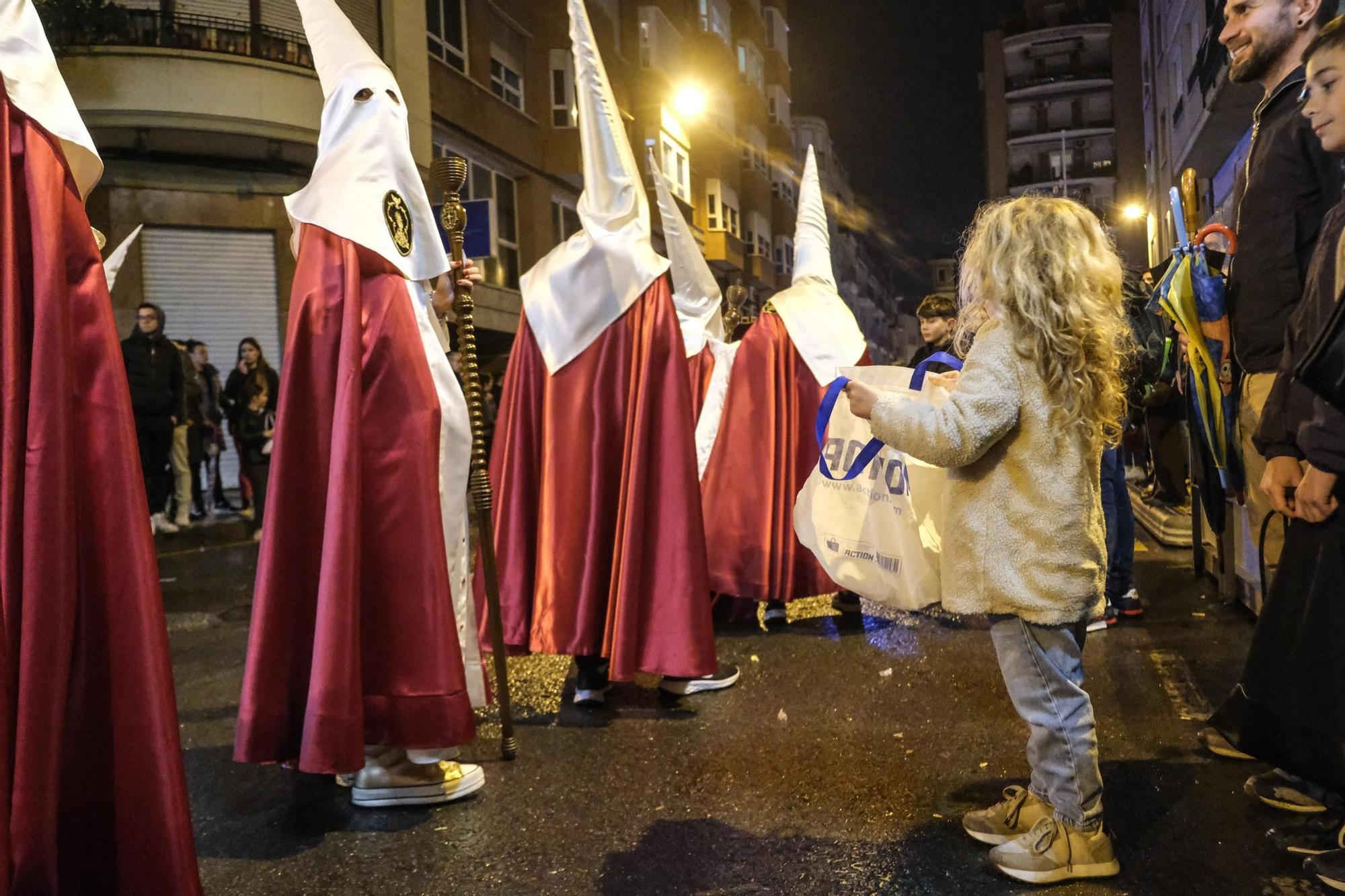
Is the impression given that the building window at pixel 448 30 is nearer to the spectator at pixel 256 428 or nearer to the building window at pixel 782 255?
the spectator at pixel 256 428

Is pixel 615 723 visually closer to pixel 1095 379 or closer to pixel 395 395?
pixel 395 395

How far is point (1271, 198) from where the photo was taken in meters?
3.13

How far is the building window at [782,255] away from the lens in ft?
135

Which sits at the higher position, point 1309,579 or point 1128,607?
point 1309,579

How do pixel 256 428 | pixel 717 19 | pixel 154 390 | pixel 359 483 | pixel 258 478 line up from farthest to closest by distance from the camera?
pixel 717 19 < pixel 258 478 < pixel 256 428 < pixel 154 390 < pixel 359 483

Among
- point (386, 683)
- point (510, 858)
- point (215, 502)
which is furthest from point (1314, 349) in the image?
point (215, 502)

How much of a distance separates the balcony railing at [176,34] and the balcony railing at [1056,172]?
46.4 metres

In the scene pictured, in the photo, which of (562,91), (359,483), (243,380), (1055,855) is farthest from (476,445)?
(562,91)

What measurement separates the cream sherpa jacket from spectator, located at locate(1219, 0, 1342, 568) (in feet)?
3.02

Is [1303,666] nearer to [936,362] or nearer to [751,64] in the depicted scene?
[936,362]

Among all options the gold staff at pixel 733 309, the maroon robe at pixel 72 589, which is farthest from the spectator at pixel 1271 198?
the gold staff at pixel 733 309

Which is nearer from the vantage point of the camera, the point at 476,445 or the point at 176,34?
the point at 476,445

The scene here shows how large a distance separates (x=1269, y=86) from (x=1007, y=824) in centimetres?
263

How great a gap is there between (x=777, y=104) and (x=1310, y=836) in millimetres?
44294
